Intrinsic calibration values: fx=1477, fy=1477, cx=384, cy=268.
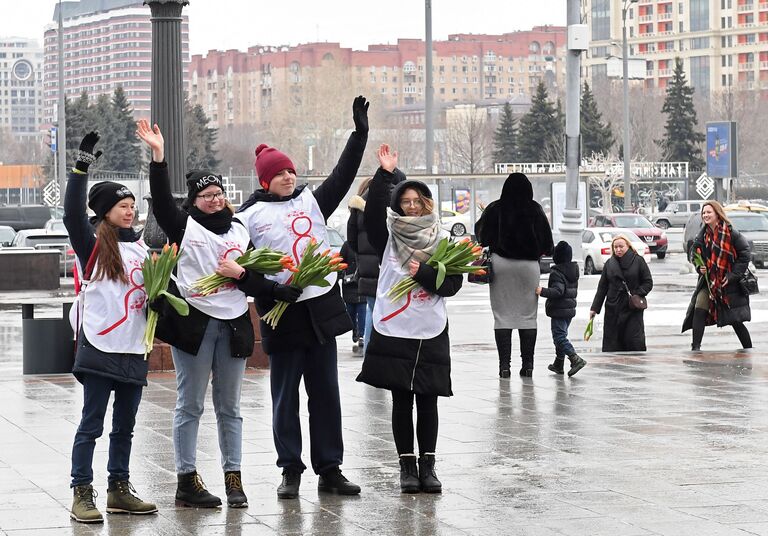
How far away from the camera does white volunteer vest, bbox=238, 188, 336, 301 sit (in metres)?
7.73

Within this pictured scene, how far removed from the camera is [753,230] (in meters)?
41.4

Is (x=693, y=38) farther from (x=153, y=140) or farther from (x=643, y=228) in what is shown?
(x=153, y=140)

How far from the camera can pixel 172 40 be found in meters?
13.0

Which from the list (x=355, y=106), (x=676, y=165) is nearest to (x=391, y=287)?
(x=355, y=106)

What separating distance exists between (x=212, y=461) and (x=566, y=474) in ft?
6.78

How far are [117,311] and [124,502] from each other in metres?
0.92

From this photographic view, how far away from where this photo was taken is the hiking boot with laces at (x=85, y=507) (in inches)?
272

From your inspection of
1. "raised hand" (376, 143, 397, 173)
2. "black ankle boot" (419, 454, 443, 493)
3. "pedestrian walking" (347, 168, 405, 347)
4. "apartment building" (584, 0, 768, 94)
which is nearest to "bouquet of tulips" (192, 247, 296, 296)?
"raised hand" (376, 143, 397, 173)

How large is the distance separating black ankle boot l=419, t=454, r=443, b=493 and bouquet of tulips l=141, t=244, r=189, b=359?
1.50 meters

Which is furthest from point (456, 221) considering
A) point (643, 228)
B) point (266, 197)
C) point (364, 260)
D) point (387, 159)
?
point (266, 197)

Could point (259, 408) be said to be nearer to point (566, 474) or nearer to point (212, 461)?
point (212, 461)

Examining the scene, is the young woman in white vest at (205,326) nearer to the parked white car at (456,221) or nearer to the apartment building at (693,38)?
the parked white car at (456,221)

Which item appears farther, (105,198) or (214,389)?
(214,389)

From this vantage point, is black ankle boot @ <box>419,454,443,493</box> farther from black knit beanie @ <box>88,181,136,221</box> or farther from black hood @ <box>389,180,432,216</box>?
black knit beanie @ <box>88,181,136,221</box>
